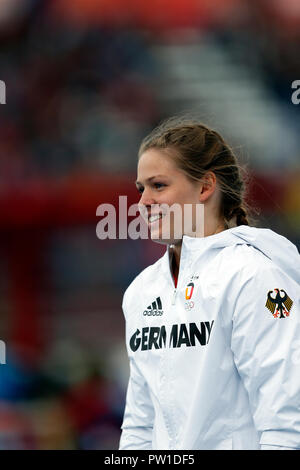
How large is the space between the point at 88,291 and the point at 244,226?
9.81 feet

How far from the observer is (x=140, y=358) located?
1.68 meters

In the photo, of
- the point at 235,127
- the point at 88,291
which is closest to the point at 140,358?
the point at 88,291

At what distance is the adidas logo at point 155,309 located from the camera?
1687 mm

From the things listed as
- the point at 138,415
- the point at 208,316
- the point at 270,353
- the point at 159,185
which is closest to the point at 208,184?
the point at 159,185

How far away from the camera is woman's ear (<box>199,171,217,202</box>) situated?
5.60 ft

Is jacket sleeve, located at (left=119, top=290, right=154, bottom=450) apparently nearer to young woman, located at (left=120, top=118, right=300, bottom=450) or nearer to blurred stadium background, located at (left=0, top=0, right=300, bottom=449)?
young woman, located at (left=120, top=118, right=300, bottom=450)

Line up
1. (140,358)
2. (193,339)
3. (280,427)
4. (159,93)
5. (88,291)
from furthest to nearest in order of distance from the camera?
1. (159,93)
2. (88,291)
3. (140,358)
4. (193,339)
5. (280,427)

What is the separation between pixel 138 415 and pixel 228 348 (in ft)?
1.31

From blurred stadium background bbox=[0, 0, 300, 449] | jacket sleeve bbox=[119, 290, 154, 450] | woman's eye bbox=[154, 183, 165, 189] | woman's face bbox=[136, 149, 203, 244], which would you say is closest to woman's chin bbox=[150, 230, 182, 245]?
woman's face bbox=[136, 149, 203, 244]

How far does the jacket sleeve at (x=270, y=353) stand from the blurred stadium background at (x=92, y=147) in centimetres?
275

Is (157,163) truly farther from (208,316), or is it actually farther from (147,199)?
(208,316)

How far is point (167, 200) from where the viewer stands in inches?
65.4

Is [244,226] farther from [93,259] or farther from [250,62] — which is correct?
[250,62]

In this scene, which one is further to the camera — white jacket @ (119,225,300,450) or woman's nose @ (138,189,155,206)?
woman's nose @ (138,189,155,206)
